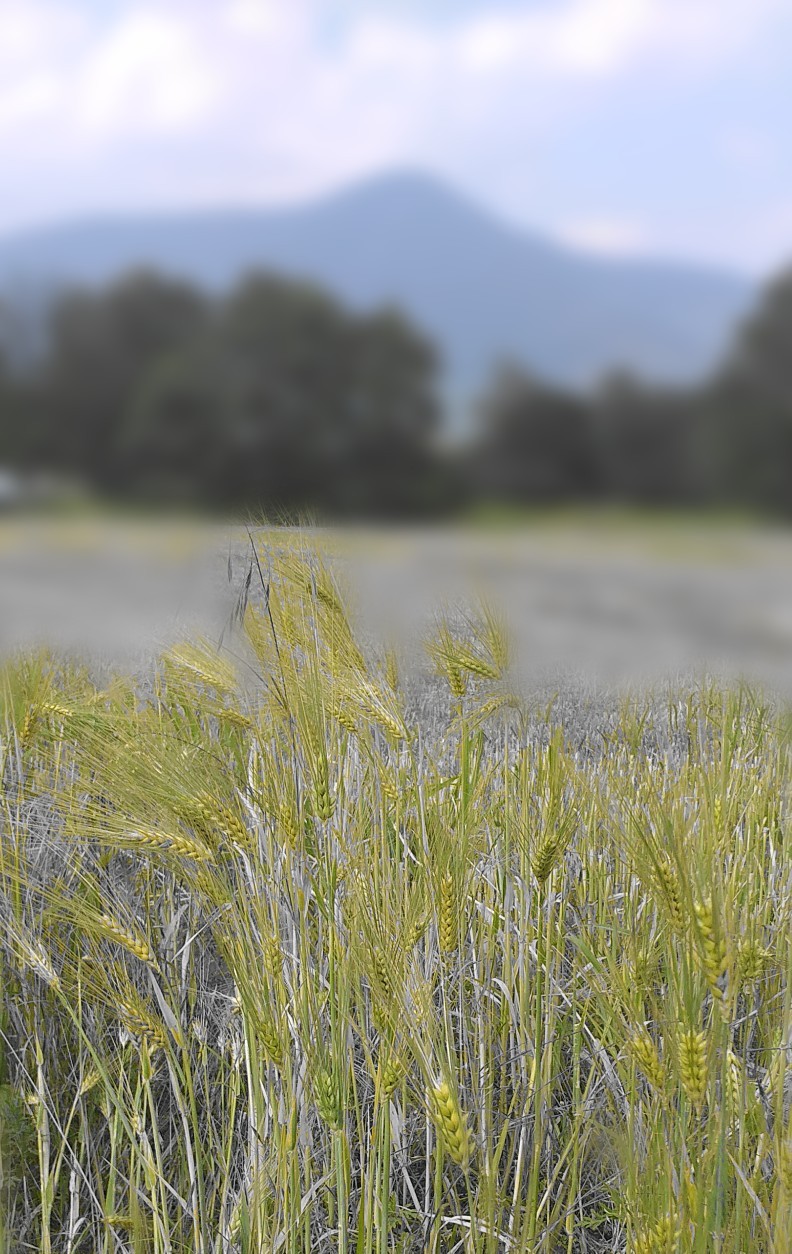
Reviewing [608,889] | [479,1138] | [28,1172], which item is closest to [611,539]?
[608,889]

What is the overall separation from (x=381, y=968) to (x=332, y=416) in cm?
51

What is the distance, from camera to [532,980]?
1.03 m

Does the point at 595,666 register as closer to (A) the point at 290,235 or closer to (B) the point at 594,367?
(B) the point at 594,367

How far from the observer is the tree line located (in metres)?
0.87

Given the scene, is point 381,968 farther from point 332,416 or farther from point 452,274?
point 452,274

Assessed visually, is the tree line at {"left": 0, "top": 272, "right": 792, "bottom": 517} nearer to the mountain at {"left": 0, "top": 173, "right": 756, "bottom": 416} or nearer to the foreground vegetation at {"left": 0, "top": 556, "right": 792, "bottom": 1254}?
the mountain at {"left": 0, "top": 173, "right": 756, "bottom": 416}

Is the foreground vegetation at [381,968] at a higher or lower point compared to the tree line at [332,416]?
lower

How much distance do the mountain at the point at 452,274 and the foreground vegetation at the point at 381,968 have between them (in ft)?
0.97

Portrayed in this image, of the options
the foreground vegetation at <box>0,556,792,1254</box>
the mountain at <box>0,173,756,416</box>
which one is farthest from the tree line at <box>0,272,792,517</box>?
the foreground vegetation at <box>0,556,792,1254</box>

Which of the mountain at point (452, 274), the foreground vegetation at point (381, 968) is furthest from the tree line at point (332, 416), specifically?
the foreground vegetation at point (381, 968)

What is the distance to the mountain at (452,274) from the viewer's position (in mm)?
891

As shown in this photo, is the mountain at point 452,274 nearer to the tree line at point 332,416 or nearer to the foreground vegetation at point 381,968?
the tree line at point 332,416

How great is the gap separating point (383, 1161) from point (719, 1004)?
35cm

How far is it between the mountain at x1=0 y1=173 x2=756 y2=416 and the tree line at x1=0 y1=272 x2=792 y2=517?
0.02 metres
